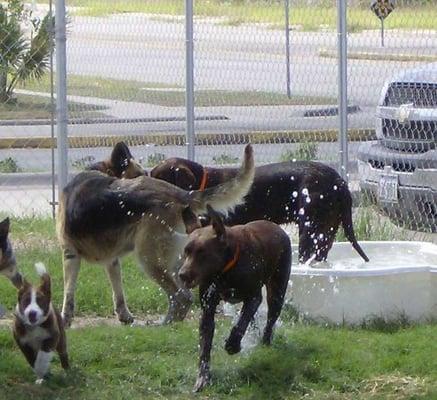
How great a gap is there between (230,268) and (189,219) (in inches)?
44.0

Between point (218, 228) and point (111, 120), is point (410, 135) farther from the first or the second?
point (111, 120)

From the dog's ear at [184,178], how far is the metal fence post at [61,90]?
1.25 metres

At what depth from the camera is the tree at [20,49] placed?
1006 centimetres

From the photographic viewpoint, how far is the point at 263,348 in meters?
6.30

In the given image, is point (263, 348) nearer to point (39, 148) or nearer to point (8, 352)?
point (8, 352)

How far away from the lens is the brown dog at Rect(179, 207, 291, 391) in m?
5.68

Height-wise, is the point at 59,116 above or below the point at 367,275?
above

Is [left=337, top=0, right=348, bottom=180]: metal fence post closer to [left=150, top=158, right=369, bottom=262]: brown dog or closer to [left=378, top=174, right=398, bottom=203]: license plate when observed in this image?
[left=378, top=174, right=398, bottom=203]: license plate

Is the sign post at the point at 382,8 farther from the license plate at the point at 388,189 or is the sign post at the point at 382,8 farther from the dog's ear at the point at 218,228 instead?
the dog's ear at the point at 218,228

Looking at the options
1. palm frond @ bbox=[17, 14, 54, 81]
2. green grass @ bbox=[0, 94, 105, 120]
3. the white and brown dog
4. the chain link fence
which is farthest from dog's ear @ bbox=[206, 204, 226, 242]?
green grass @ bbox=[0, 94, 105, 120]

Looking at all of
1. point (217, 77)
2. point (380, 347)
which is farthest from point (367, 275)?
point (217, 77)

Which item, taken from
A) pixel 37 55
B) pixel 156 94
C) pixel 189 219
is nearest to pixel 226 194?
pixel 189 219

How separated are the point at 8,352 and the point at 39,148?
7493 mm

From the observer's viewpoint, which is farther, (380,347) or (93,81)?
(93,81)
